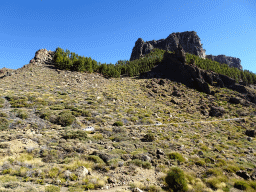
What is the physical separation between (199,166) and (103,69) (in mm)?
67033

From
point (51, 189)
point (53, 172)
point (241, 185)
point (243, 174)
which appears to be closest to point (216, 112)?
Answer: point (243, 174)

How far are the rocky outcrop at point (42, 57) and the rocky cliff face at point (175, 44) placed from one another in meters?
127

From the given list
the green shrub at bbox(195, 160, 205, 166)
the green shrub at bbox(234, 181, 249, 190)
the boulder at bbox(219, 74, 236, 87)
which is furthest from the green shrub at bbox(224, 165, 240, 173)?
the boulder at bbox(219, 74, 236, 87)

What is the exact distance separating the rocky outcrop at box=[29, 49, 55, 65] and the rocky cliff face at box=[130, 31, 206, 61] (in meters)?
127

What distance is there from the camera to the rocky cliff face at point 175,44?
548 feet

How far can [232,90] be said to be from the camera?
67.8 meters

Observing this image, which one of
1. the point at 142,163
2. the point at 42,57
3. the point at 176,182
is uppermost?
the point at 42,57

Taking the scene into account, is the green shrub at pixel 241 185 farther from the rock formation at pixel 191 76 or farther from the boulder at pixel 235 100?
the rock formation at pixel 191 76

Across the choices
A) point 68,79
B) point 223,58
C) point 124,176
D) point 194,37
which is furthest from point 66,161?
point 223,58

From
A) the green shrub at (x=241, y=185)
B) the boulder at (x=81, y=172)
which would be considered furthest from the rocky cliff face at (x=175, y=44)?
the boulder at (x=81, y=172)

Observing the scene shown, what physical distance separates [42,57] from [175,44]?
16394 centimetres

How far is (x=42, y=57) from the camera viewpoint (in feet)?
205

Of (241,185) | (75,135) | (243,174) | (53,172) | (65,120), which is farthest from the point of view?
(65,120)

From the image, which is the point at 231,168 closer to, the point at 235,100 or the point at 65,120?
the point at 65,120
